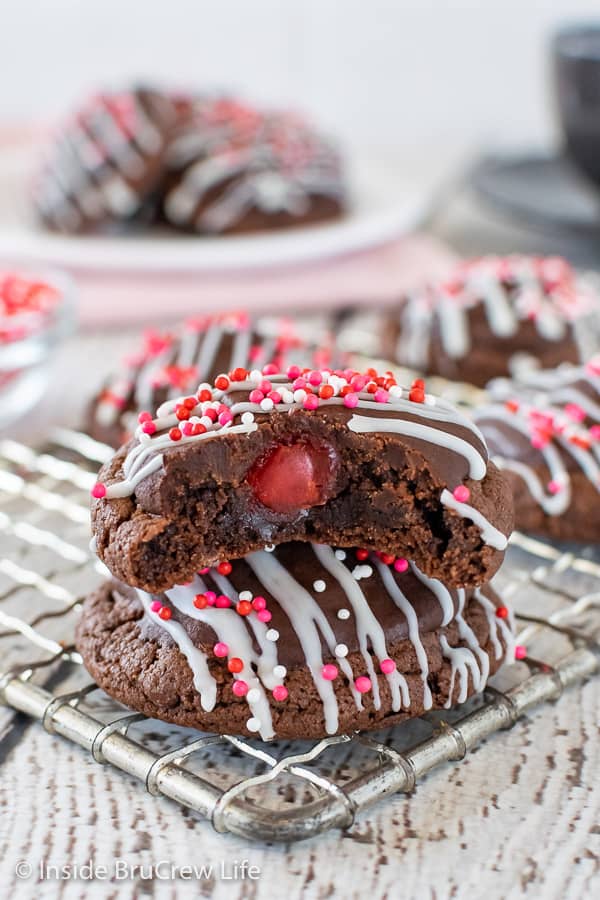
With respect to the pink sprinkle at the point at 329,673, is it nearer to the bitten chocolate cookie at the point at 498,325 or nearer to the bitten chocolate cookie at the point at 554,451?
the bitten chocolate cookie at the point at 554,451

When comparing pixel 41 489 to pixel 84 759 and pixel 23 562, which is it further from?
pixel 84 759

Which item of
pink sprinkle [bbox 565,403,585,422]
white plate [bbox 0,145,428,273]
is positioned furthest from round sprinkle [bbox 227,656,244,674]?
white plate [bbox 0,145,428,273]

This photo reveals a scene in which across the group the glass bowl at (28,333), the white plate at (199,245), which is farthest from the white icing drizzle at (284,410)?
the white plate at (199,245)

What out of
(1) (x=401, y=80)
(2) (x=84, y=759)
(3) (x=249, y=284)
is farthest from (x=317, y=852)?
(1) (x=401, y=80)

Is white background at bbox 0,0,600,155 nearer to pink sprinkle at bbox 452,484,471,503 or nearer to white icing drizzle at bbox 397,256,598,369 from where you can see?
white icing drizzle at bbox 397,256,598,369

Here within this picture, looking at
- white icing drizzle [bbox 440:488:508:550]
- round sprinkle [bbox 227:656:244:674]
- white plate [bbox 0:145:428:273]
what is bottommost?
white plate [bbox 0:145:428:273]
